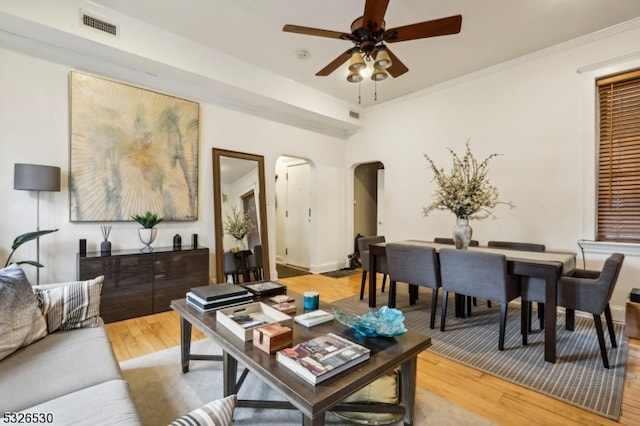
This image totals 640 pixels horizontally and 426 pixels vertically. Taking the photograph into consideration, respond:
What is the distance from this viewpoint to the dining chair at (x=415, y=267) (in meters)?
2.91

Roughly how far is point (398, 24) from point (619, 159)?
279 centimetres

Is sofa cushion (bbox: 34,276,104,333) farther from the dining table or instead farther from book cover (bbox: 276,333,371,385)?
the dining table

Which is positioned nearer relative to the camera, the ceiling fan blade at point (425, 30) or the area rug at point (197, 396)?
the area rug at point (197, 396)

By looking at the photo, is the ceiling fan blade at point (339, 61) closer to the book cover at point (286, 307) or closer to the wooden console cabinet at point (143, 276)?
the book cover at point (286, 307)

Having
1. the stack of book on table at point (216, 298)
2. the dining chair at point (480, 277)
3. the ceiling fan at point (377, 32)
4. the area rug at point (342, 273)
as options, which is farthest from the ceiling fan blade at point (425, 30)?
the area rug at point (342, 273)

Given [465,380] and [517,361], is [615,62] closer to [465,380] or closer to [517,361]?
Answer: [517,361]

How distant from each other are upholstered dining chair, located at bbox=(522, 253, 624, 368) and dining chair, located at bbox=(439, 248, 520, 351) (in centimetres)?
26

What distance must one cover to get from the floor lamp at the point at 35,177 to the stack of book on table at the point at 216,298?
6.52ft

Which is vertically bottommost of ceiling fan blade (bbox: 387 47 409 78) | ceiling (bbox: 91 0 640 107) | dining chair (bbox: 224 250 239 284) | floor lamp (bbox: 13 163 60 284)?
dining chair (bbox: 224 250 239 284)

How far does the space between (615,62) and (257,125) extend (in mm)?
4418

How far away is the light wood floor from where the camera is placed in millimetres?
1700

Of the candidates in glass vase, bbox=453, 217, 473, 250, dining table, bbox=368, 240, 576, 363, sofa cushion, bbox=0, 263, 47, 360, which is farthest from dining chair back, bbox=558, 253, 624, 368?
sofa cushion, bbox=0, 263, 47, 360

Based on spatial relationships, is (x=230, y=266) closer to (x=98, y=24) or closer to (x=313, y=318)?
(x=313, y=318)

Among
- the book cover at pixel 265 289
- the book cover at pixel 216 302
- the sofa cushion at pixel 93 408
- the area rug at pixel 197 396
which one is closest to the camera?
the sofa cushion at pixel 93 408
